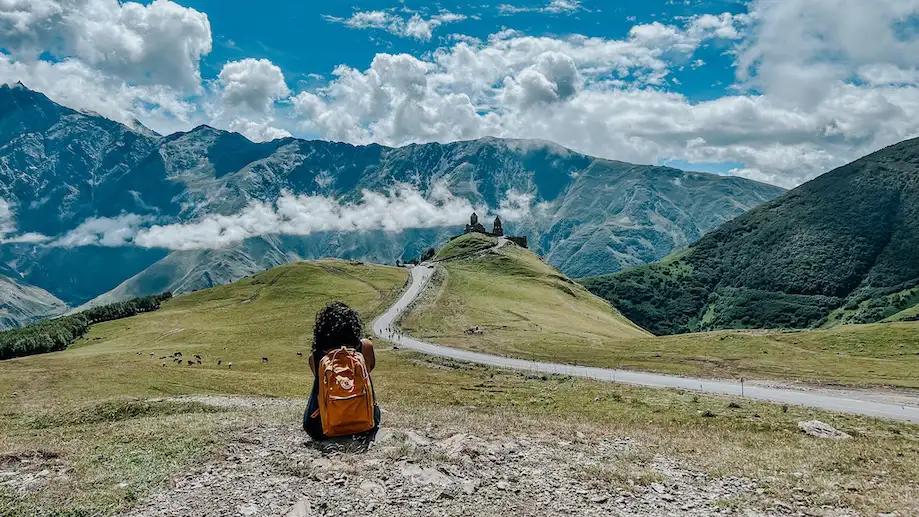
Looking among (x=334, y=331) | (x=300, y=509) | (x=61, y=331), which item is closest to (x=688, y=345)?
(x=334, y=331)

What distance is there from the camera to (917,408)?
34.3m

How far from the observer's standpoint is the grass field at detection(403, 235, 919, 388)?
174 feet

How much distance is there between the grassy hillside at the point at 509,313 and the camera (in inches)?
3145

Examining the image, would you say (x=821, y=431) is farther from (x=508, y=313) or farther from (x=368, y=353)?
(x=508, y=313)

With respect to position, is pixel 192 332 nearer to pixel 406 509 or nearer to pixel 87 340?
pixel 87 340

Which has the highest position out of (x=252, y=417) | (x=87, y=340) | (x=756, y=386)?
(x=252, y=417)

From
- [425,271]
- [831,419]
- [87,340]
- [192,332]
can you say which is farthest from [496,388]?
[425,271]

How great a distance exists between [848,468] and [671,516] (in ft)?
24.8

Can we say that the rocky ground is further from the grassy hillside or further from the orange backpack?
the grassy hillside

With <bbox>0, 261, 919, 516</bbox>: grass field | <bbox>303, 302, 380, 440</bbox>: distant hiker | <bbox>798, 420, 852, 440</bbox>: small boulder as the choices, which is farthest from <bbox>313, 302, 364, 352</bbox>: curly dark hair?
<bbox>798, 420, 852, 440</bbox>: small boulder

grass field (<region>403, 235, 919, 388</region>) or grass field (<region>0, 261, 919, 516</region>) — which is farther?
grass field (<region>403, 235, 919, 388</region>)

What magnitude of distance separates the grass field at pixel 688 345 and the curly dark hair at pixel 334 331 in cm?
4493

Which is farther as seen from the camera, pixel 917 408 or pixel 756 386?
pixel 756 386

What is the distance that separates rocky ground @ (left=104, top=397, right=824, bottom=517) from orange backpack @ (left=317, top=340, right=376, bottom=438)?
51cm
